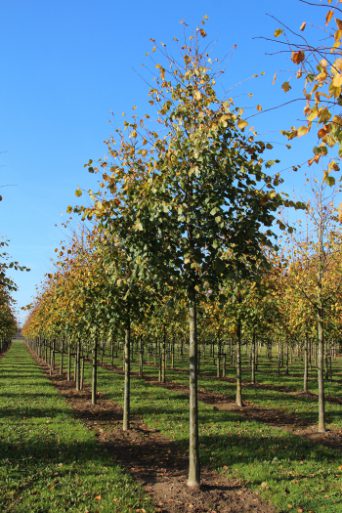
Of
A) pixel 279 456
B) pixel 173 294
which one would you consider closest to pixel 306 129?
pixel 173 294

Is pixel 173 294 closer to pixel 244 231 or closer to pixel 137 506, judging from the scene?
pixel 244 231

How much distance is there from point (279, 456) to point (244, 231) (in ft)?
18.6

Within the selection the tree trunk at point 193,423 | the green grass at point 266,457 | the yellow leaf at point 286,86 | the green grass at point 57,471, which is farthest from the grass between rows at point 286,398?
the yellow leaf at point 286,86

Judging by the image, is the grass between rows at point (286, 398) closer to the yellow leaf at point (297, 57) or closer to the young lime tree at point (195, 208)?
the young lime tree at point (195, 208)

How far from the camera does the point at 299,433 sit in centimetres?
1270

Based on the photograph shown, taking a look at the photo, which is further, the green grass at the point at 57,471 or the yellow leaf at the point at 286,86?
the green grass at the point at 57,471

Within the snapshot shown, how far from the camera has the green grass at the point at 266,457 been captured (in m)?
7.58

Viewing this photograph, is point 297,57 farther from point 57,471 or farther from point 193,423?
point 57,471

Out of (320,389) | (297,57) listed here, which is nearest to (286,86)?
(297,57)

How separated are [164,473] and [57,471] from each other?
7.37 feet

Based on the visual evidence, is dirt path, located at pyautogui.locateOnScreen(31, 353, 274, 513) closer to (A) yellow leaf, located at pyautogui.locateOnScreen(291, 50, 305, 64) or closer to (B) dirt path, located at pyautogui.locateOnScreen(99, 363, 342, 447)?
(B) dirt path, located at pyautogui.locateOnScreen(99, 363, 342, 447)

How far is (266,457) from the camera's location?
9.80 metres

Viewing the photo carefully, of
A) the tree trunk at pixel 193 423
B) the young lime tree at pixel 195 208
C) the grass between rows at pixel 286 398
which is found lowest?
the grass between rows at pixel 286 398

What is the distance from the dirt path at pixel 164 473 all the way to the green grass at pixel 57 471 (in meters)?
0.39
